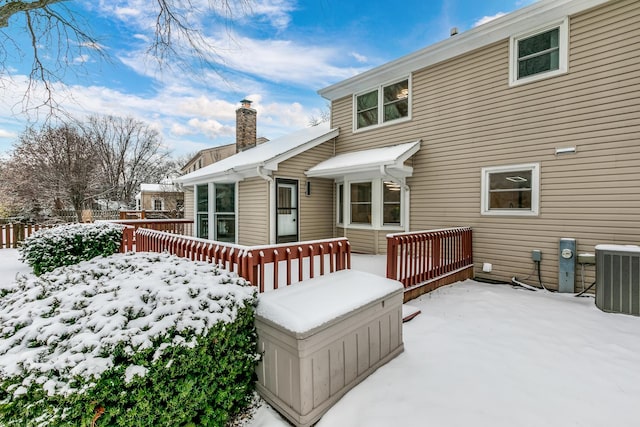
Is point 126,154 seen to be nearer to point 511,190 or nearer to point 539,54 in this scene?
point 511,190

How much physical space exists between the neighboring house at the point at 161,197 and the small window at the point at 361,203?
19914 mm

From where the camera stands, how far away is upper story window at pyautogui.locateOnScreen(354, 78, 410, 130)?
794 centimetres

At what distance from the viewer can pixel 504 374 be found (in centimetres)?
275

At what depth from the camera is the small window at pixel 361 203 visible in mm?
8357

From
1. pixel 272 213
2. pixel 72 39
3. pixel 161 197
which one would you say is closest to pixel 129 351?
pixel 72 39

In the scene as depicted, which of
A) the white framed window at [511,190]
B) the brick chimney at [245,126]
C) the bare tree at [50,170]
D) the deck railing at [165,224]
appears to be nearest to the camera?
the white framed window at [511,190]

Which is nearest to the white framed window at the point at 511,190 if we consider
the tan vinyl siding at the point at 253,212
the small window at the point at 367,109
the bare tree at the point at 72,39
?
the small window at the point at 367,109

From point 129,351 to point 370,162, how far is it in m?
5.99

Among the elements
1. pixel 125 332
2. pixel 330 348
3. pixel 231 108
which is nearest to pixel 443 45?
pixel 330 348

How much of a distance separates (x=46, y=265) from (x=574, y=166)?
1120 cm

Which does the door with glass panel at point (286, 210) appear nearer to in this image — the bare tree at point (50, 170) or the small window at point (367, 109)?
the small window at point (367, 109)

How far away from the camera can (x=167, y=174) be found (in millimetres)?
33062

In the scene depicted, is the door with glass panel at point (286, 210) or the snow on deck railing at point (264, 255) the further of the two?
the door with glass panel at point (286, 210)

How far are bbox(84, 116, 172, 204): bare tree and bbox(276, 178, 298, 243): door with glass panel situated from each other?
78.9 ft
